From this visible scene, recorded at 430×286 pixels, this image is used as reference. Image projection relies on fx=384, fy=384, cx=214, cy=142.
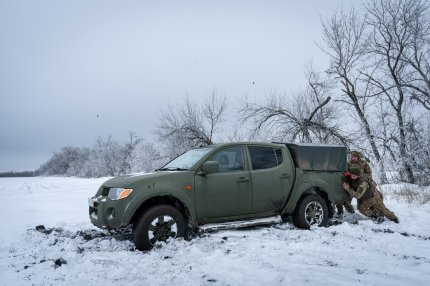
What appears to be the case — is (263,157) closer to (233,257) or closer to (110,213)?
(233,257)

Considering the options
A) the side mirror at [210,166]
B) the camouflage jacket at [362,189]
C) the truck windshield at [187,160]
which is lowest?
the camouflage jacket at [362,189]

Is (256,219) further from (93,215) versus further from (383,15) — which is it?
(383,15)

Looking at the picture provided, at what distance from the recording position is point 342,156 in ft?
26.9

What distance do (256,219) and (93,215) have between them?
282 cm

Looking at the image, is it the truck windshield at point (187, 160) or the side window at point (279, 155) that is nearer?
the truck windshield at point (187, 160)

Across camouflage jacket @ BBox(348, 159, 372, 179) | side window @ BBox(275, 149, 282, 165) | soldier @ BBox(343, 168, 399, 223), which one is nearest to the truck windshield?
side window @ BBox(275, 149, 282, 165)

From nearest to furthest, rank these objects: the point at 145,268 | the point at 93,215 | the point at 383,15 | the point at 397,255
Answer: the point at 145,268, the point at 397,255, the point at 93,215, the point at 383,15

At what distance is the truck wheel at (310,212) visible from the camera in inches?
A: 288

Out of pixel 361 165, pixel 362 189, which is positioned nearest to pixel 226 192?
pixel 362 189

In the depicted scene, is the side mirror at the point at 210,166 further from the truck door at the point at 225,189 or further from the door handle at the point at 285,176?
the door handle at the point at 285,176

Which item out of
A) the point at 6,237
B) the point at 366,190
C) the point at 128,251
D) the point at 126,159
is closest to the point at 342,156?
the point at 366,190

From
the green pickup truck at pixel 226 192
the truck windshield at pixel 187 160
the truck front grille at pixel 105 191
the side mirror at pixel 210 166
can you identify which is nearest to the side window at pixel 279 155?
the green pickup truck at pixel 226 192

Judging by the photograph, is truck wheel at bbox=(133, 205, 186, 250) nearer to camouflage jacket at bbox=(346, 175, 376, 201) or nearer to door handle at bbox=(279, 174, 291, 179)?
door handle at bbox=(279, 174, 291, 179)

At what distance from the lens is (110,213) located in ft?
19.4
